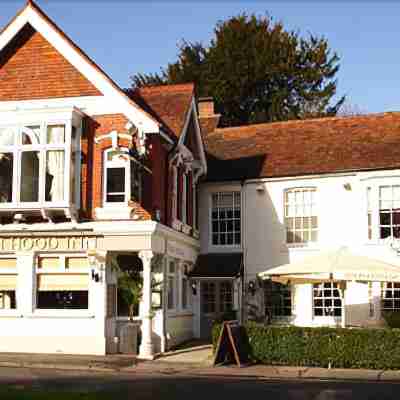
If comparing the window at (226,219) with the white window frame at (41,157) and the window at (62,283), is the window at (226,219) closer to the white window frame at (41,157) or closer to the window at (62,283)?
the window at (62,283)

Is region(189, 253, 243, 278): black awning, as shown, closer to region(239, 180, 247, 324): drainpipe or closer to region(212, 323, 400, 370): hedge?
region(239, 180, 247, 324): drainpipe

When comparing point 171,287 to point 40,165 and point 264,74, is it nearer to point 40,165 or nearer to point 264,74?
point 40,165

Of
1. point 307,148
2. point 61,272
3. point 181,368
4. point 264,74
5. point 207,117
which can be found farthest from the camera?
point 264,74

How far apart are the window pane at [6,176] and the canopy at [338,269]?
8.05 metres

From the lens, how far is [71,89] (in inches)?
835

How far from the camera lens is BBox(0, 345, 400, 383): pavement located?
53.4ft

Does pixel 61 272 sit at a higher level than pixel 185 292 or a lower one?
higher

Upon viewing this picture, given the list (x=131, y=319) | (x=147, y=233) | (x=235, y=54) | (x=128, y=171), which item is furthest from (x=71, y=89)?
(x=235, y=54)

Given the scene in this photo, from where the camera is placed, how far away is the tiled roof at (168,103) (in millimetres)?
22844

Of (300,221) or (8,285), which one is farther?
(300,221)

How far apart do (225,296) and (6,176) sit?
929cm

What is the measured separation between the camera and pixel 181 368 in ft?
57.9

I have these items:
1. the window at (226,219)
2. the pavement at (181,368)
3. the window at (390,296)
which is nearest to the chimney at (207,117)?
the window at (226,219)

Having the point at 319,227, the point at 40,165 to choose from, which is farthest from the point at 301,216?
the point at 40,165
